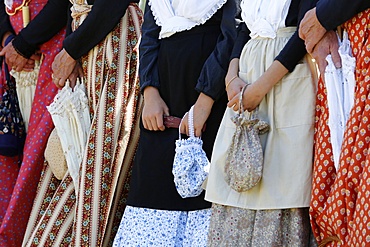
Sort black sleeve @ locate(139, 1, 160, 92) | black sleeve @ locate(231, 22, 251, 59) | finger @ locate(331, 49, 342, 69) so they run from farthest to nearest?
black sleeve @ locate(139, 1, 160, 92) < black sleeve @ locate(231, 22, 251, 59) < finger @ locate(331, 49, 342, 69)

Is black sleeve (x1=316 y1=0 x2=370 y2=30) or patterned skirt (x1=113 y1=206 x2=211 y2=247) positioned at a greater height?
black sleeve (x1=316 y1=0 x2=370 y2=30)

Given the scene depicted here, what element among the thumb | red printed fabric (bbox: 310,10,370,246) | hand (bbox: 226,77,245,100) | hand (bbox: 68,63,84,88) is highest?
hand (bbox: 68,63,84,88)

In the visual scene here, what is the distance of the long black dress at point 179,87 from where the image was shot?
4270mm

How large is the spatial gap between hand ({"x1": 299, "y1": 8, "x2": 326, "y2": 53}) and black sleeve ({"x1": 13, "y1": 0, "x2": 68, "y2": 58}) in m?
1.95

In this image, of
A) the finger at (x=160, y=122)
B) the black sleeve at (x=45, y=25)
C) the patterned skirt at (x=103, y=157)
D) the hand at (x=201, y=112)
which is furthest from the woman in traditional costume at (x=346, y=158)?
the black sleeve at (x=45, y=25)

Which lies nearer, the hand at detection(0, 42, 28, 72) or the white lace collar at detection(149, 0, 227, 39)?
the white lace collar at detection(149, 0, 227, 39)

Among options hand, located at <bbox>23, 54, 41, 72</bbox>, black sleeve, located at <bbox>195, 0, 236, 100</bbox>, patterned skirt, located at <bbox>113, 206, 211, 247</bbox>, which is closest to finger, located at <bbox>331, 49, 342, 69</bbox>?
black sleeve, located at <bbox>195, 0, 236, 100</bbox>

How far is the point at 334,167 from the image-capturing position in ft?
A: 11.6

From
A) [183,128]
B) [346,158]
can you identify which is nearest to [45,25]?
[183,128]

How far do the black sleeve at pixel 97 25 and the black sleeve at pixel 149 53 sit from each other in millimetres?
291

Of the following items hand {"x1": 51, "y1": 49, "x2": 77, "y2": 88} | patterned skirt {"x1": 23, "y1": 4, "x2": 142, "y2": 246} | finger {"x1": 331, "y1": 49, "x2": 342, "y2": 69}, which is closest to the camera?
finger {"x1": 331, "y1": 49, "x2": 342, "y2": 69}

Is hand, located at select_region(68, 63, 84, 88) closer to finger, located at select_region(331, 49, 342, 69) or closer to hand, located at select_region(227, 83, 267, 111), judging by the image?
hand, located at select_region(227, 83, 267, 111)

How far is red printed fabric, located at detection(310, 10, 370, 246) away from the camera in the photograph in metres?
3.27

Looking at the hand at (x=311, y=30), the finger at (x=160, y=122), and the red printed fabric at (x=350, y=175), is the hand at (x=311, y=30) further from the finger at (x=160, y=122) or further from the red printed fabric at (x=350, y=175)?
the finger at (x=160, y=122)
